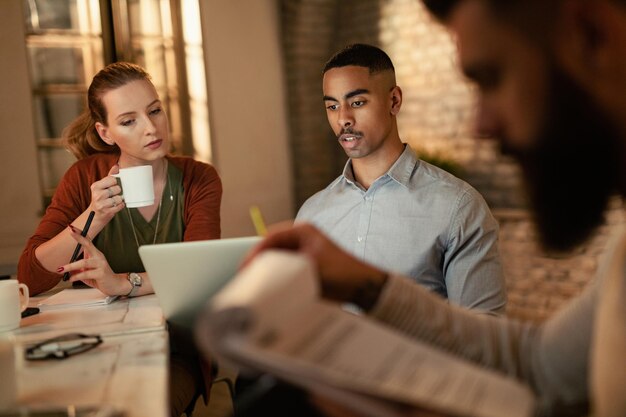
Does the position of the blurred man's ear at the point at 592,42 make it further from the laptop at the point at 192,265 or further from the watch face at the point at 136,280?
the watch face at the point at 136,280

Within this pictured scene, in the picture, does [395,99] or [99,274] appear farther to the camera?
[395,99]

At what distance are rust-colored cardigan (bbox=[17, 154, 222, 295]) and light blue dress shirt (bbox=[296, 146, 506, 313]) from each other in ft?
1.31

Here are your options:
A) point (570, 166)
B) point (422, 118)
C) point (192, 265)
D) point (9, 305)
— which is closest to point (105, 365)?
point (192, 265)

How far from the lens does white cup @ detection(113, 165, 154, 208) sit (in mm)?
2041

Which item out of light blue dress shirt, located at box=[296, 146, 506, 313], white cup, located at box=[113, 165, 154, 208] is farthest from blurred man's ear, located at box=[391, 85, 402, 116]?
white cup, located at box=[113, 165, 154, 208]

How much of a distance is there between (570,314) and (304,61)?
4.73m

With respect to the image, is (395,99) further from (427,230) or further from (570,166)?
(570,166)

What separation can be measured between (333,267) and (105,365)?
0.50 metres

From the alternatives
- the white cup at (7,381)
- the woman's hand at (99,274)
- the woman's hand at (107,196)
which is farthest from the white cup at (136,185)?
the white cup at (7,381)

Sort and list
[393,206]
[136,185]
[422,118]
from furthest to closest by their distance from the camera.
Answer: [422,118], [393,206], [136,185]

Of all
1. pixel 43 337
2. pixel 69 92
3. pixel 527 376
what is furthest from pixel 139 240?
pixel 69 92

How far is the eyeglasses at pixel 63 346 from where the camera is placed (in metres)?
1.33

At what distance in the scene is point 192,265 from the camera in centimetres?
149

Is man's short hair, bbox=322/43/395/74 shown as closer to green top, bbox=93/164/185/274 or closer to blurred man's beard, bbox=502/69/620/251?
green top, bbox=93/164/185/274
